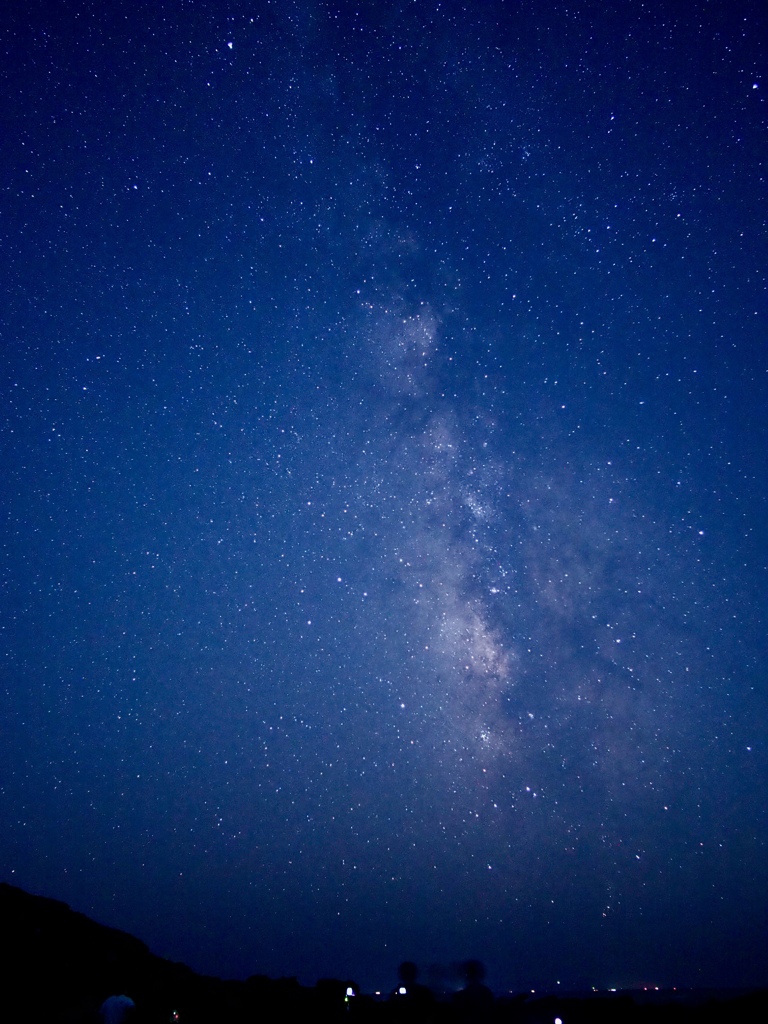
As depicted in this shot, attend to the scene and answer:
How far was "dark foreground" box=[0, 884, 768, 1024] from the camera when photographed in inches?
517

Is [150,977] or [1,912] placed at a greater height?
[1,912]

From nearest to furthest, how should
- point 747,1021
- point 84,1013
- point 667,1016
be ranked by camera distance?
point 84,1013, point 747,1021, point 667,1016

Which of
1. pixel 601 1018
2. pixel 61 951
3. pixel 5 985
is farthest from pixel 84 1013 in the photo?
pixel 601 1018

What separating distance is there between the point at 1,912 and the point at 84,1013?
11930mm

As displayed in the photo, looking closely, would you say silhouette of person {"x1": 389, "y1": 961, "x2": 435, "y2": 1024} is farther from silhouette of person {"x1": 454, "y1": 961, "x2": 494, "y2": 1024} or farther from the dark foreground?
silhouette of person {"x1": 454, "y1": 961, "x2": 494, "y2": 1024}

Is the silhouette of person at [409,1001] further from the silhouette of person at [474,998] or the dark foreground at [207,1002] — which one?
the silhouette of person at [474,998]

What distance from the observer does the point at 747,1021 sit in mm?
13594

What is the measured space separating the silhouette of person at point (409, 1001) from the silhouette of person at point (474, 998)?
4749mm

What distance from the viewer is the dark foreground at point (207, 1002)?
43.1 ft

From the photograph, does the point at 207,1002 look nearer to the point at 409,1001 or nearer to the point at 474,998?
the point at 409,1001

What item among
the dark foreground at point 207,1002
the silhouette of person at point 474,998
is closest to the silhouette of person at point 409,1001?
the dark foreground at point 207,1002

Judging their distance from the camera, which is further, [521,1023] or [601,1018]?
[601,1018]

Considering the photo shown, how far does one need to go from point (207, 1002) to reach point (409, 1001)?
17.3 ft

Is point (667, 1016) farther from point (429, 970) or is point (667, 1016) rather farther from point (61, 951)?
point (61, 951)
